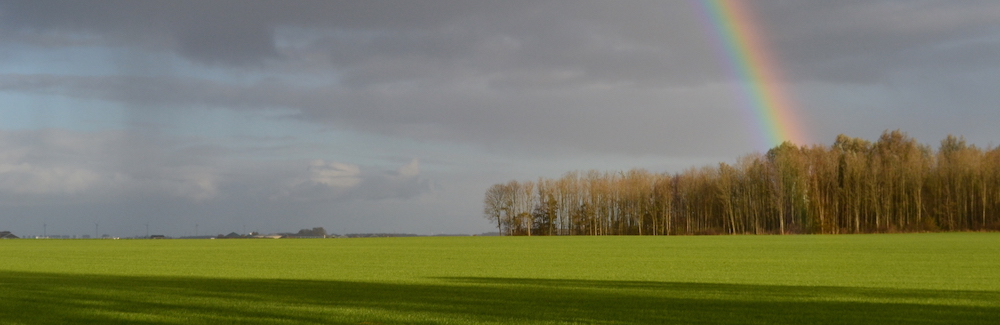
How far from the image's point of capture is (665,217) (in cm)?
13450

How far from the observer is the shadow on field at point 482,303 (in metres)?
13.4

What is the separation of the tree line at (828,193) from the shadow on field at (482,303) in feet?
327

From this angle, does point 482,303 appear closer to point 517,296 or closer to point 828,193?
point 517,296

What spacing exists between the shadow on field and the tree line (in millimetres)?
99676

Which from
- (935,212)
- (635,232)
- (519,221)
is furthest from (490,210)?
(935,212)

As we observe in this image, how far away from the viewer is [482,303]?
16.1m

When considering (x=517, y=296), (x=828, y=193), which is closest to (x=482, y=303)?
(x=517, y=296)

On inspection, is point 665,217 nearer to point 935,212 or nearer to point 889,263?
point 935,212

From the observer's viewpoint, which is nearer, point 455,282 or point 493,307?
point 493,307

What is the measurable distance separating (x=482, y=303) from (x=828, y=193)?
109123mm

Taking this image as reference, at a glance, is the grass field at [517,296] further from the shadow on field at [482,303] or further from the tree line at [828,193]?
the tree line at [828,193]

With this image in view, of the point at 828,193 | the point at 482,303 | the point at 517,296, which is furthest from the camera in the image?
the point at 828,193

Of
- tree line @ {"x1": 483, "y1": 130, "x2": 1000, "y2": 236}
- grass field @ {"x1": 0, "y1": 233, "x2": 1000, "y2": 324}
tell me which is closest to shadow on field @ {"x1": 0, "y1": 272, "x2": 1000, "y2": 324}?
grass field @ {"x1": 0, "y1": 233, "x2": 1000, "y2": 324}

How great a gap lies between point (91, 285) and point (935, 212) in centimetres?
11163
